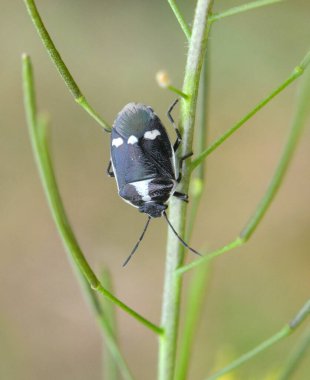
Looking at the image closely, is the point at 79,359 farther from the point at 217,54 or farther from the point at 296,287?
the point at 217,54

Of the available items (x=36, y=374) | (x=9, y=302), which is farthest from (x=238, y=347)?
(x=9, y=302)

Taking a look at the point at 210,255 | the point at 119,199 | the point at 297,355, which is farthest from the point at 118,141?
the point at 119,199

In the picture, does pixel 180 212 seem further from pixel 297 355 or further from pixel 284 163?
pixel 297 355

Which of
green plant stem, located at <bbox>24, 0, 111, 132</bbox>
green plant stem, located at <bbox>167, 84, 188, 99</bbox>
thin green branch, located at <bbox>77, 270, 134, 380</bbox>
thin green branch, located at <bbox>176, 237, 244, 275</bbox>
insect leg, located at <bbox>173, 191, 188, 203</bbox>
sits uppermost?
green plant stem, located at <bbox>24, 0, 111, 132</bbox>

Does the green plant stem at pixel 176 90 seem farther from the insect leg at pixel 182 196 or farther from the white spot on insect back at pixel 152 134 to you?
the white spot on insect back at pixel 152 134

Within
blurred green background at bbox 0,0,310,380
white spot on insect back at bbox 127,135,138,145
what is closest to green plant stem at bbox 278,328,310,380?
white spot on insect back at bbox 127,135,138,145

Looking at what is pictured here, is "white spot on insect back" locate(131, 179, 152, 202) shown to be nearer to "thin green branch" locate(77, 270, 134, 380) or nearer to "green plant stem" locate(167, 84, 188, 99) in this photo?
"thin green branch" locate(77, 270, 134, 380)
